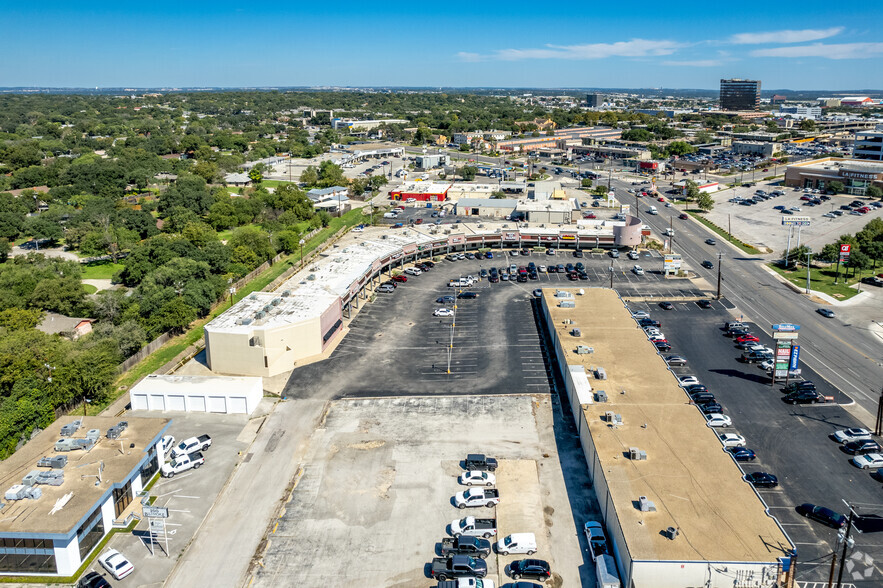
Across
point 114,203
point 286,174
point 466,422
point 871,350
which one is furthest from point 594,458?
point 286,174

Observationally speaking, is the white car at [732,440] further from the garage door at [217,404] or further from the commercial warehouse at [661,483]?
the garage door at [217,404]

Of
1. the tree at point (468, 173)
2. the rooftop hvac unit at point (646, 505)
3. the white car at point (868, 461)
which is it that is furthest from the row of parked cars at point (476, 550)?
the tree at point (468, 173)

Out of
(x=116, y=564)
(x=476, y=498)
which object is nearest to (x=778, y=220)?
(x=476, y=498)

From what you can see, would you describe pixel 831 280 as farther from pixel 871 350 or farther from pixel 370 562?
pixel 370 562

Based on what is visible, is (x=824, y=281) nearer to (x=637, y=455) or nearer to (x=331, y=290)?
(x=637, y=455)

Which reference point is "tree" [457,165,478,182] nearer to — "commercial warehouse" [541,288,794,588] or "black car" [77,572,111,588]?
"commercial warehouse" [541,288,794,588]
